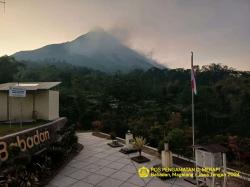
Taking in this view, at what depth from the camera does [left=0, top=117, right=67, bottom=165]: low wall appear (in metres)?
8.52

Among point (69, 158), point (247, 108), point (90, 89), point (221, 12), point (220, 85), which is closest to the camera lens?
point (69, 158)

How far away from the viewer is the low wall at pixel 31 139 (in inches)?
335

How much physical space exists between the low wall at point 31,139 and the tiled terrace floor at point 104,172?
1656 mm

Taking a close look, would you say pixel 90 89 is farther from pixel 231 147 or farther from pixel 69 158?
pixel 231 147

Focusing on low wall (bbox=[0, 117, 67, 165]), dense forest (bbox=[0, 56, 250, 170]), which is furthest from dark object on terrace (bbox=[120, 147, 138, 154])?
low wall (bbox=[0, 117, 67, 165])

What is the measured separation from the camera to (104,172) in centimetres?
1012

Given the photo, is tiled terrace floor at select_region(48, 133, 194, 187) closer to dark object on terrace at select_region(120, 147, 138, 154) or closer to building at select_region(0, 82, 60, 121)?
dark object on terrace at select_region(120, 147, 138, 154)

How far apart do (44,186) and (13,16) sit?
11950 millimetres

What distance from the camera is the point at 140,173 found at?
9.88 meters

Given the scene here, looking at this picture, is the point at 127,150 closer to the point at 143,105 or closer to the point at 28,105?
the point at 28,105

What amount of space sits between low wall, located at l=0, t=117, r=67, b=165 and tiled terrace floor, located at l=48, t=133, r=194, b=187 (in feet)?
5.43

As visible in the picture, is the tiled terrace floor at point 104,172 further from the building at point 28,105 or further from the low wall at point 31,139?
the building at point 28,105

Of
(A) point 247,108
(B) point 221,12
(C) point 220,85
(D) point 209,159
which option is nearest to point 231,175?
(D) point 209,159

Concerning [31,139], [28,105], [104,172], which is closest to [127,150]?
[104,172]
